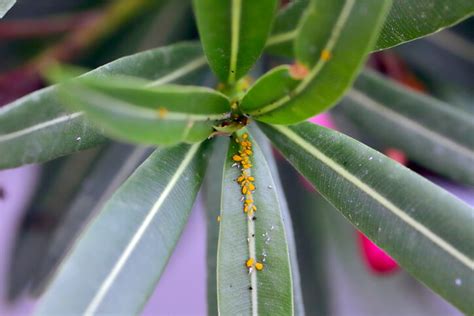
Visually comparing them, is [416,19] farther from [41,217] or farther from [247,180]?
[41,217]

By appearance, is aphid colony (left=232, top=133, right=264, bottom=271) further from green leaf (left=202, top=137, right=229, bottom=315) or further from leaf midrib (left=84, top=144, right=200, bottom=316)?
green leaf (left=202, top=137, right=229, bottom=315)

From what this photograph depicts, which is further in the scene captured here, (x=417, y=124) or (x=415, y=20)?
(x=417, y=124)

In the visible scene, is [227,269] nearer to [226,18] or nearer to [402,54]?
[226,18]

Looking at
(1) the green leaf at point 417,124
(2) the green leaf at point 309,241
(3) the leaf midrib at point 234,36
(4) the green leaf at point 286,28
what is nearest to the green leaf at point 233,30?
(3) the leaf midrib at point 234,36

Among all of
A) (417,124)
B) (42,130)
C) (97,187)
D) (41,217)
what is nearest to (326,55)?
(42,130)

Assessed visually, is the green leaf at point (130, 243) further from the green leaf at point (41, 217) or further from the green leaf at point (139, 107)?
the green leaf at point (41, 217)

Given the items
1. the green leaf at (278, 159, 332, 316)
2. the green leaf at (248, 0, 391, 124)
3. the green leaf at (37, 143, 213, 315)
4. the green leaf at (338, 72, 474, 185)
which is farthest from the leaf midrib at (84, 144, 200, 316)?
the green leaf at (278, 159, 332, 316)
